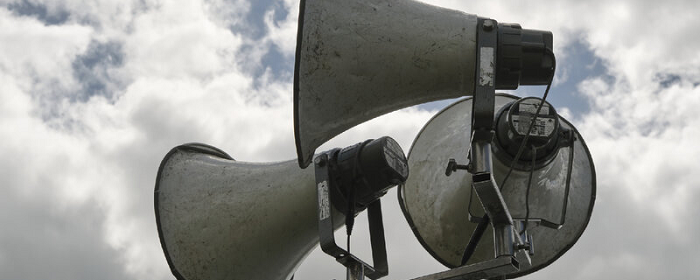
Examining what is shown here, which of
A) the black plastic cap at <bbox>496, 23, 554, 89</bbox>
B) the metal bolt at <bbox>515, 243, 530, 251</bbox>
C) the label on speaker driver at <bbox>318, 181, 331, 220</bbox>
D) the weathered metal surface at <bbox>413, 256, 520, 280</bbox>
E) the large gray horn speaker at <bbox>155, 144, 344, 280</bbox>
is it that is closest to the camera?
the weathered metal surface at <bbox>413, 256, 520, 280</bbox>

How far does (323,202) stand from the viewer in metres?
3.37

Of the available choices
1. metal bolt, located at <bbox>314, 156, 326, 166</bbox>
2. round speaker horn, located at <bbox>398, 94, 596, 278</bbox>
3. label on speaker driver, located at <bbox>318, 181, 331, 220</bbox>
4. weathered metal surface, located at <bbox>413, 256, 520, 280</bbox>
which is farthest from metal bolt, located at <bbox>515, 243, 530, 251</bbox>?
metal bolt, located at <bbox>314, 156, 326, 166</bbox>

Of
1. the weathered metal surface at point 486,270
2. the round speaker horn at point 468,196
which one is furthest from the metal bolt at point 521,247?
the round speaker horn at point 468,196

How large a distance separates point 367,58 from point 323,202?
712mm

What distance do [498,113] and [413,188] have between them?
62 centimetres

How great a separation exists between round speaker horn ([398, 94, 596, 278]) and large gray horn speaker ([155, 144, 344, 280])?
0.46 m

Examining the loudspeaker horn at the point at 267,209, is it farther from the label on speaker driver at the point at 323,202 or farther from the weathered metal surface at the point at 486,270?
the weathered metal surface at the point at 486,270

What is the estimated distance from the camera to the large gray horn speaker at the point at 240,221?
3.62 metres

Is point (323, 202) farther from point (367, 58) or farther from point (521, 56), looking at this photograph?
point (521, 56)

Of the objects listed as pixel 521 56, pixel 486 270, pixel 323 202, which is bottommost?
pixel 486 270

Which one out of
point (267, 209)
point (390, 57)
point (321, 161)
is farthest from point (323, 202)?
point (390, 57)

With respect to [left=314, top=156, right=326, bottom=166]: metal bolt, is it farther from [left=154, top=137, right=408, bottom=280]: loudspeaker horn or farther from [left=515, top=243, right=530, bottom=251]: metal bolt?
[left=515, top=243, right=530, bottom=251]: metal bolt

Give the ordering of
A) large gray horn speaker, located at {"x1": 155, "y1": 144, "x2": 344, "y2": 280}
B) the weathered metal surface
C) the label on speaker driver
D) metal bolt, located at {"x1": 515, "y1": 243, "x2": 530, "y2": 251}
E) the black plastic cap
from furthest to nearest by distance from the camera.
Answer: large gray horn speaker, located at {"x1": 155, "y1": 144, "x2": 344, "y2": 280}, the label on speaker driver, the black plastic cap, metal bolt, located at {"x1": 515, "y1": 243, "x2": 530, "y2": 251}, the weathered metal surface

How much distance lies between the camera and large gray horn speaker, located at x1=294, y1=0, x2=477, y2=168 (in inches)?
113
